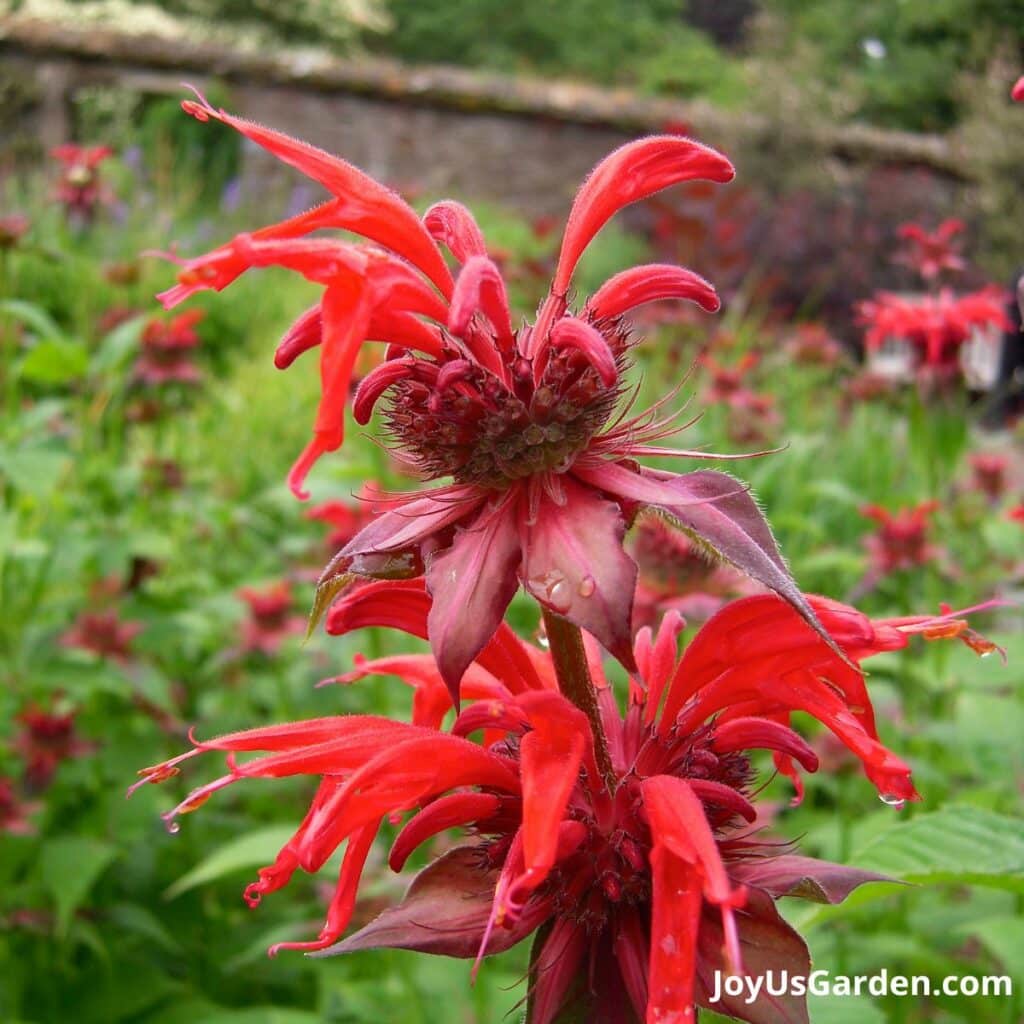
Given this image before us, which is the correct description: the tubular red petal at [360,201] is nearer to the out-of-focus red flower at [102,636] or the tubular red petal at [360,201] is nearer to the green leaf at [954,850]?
the green leaf at [954,850]

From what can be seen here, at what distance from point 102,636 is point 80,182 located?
5.85 ft

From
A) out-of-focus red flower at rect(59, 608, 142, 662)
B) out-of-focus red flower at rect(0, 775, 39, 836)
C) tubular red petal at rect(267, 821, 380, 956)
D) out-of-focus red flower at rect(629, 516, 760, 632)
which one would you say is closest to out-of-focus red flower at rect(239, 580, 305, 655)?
out-of-focus red flower at rect(59, 608, 142, 662)

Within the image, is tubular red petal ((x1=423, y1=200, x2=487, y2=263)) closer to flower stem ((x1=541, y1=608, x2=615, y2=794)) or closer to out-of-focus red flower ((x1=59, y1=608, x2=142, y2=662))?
flower stem ((x1=541, y1=608, x2=615, y2=794))

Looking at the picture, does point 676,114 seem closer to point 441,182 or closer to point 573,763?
point 441,182

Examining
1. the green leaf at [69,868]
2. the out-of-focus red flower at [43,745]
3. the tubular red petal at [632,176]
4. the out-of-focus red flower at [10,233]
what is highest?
the out-of-focus red flower at [10,233]

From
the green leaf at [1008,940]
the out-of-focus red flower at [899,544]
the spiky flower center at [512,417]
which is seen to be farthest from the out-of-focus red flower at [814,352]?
the spiky flower center at [512,417]

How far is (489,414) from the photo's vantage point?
816 millimetres

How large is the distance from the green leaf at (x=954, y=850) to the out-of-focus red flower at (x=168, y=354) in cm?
255

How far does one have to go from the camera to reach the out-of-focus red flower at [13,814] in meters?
2.11

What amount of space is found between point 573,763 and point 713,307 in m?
0.38

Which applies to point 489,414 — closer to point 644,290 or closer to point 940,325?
point 644,290

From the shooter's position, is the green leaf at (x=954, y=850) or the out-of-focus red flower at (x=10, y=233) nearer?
the green leaf at (x=954, y=850)

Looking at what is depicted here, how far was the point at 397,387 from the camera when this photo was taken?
888 millimetres

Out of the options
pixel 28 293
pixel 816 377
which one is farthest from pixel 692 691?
pixel 28 293
